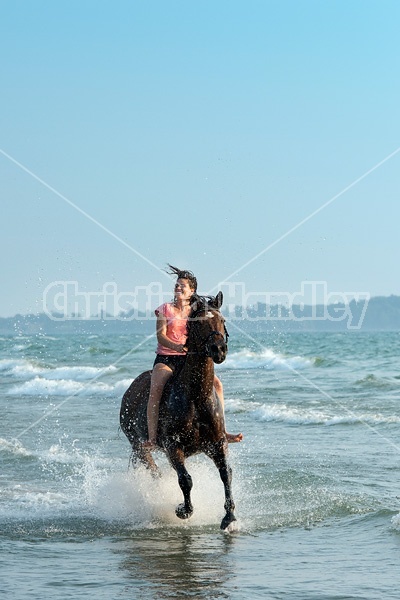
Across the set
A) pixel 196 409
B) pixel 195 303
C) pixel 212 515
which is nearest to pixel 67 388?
pixel 212 515

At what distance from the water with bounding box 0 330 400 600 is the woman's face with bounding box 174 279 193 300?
2.26 metres

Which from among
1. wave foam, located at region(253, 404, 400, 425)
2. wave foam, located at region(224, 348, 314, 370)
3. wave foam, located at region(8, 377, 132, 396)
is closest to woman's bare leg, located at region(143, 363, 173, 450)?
wave foam, located at region(253, 404, 400, 425)

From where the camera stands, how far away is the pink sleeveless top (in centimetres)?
1058

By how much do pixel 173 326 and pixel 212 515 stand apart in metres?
2.10

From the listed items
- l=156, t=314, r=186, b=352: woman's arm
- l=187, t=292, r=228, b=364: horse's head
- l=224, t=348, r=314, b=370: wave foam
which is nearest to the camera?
l=187, t=292, r=228, b=364: horse's head

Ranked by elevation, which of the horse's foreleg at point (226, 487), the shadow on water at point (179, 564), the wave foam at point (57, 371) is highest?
the wave foam at point (57, 371)

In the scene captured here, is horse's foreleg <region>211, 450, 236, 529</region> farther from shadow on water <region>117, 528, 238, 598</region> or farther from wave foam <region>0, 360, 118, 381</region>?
wave foam <region>0, 360, 118, 381</region>

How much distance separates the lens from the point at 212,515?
425 inches

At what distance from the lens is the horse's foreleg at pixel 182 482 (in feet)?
33.4

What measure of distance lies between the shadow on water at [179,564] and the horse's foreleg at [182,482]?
181mm

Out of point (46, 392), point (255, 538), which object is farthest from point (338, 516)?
point (46, 392)

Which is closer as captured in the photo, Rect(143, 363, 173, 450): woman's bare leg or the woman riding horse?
the woman riding horse

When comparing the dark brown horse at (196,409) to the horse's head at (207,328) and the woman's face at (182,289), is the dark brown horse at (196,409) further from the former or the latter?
the woman's face at (182,289)


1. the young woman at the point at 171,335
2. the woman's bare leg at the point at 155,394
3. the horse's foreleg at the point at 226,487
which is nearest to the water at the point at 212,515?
the horse's foreleg at the point at 226,487
